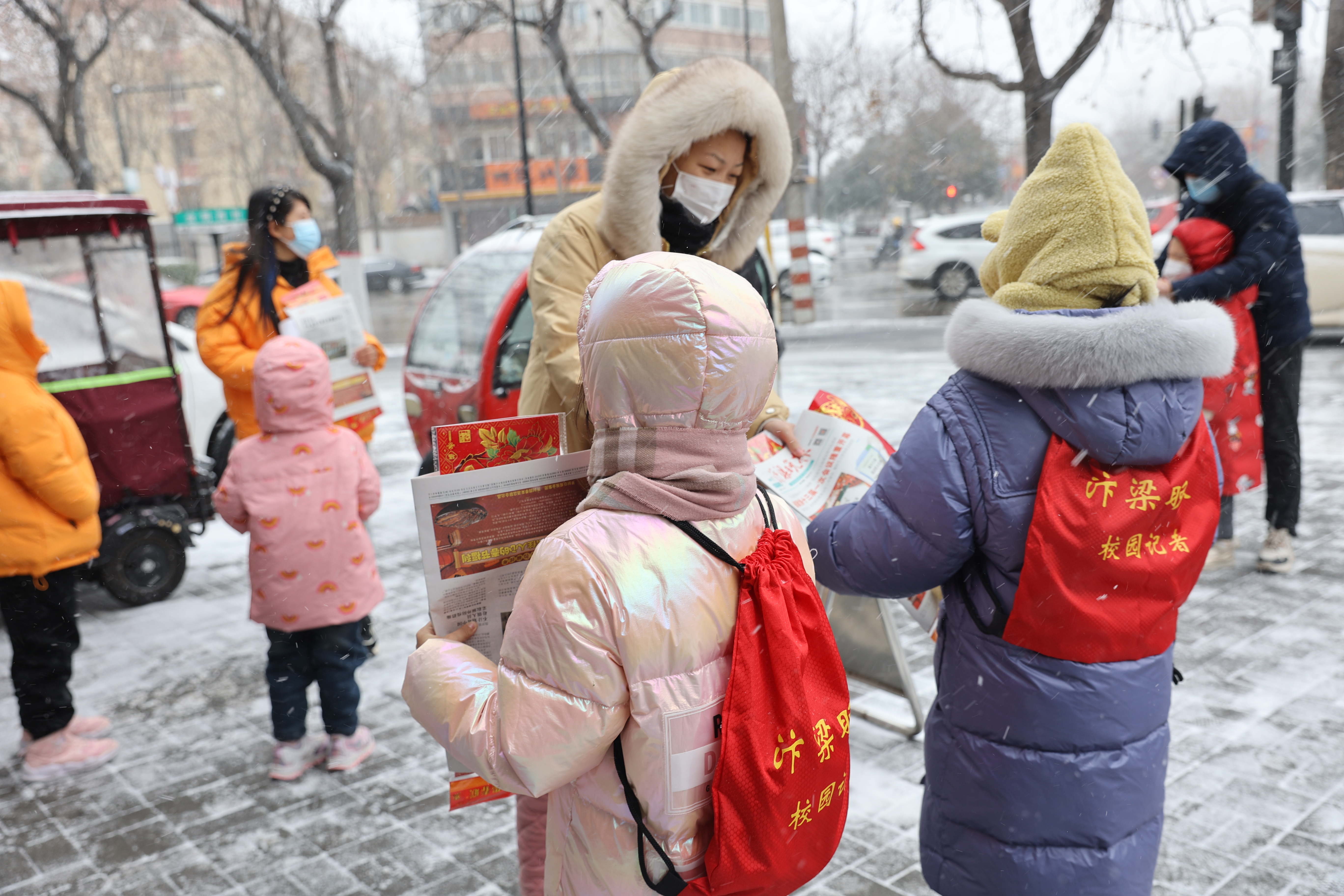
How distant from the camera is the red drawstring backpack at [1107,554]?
1.73 meters

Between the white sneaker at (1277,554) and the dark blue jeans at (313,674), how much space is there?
179 inches

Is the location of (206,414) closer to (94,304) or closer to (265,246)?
(94,304)

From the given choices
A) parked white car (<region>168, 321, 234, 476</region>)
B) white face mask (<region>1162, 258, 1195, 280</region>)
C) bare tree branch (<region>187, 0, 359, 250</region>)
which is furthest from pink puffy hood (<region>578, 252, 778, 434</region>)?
bare tree branch (<region>187, 0, 359, 250</region>)

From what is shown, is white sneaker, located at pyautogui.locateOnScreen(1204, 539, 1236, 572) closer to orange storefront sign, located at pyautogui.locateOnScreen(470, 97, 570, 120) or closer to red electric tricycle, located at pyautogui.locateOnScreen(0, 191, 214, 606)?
red electric tricycle, located at pyautogui.locateOnScreen(0, 191, 214, 606)

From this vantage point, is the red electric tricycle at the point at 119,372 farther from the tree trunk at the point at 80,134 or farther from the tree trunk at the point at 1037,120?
the tree trunk at the point at 80,134

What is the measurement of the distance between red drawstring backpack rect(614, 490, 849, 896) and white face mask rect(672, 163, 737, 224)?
154cm

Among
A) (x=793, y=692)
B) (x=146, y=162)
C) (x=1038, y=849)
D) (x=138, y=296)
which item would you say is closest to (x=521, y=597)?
(x=793, y=692)

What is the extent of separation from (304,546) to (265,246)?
1.74 meters

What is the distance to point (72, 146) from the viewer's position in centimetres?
1470

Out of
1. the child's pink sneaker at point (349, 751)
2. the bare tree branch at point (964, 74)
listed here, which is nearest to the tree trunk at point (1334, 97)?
the bare tree branch at point (964, 74)

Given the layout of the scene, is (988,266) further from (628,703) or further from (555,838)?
(555,838)

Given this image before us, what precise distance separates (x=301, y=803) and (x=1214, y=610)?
4131 millimetres

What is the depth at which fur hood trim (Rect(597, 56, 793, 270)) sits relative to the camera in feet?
8.53

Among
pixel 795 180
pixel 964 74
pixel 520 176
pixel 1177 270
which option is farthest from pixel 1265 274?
pixel 520 176
